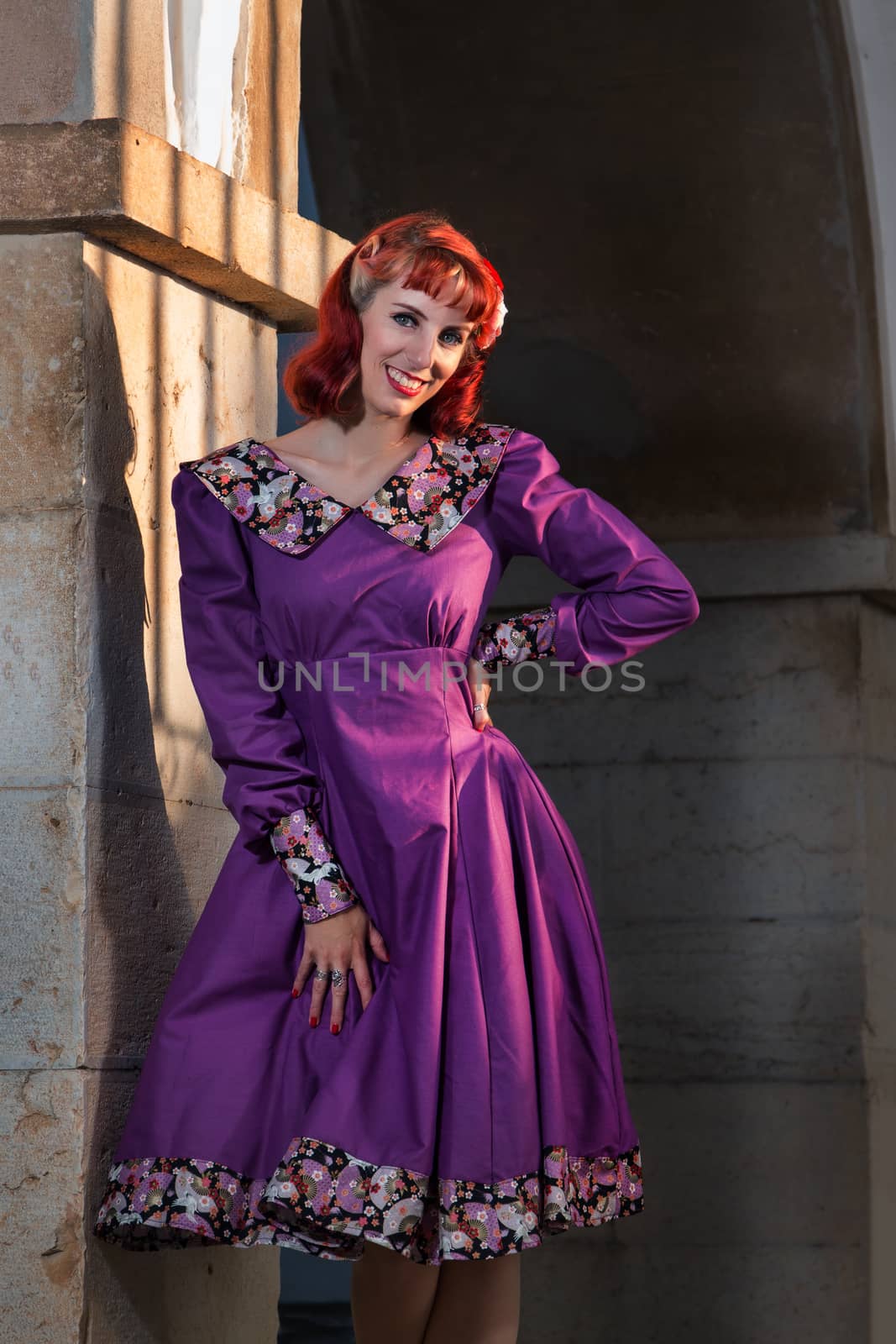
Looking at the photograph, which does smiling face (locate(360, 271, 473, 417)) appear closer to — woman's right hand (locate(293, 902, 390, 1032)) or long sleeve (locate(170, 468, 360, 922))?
long sleeve (locate(170, 468, 360, 922))

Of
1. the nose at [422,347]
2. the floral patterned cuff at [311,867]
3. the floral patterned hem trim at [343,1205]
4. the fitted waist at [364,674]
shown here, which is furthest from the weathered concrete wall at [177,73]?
the floral patterned hem trim at [343,1205]

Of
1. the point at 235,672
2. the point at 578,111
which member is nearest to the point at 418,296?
the point at 235,672

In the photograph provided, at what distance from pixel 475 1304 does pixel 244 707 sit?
2.65 ft

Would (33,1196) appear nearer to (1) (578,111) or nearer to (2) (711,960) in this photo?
(2) (711,960)

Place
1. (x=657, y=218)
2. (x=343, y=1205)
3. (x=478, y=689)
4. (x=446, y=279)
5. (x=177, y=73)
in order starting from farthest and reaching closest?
1. (x=657, y=218)
2. (x=177, y=73)
3. (x=478, y=689)
4. (x=446, y=279)
5. (x=343, y=1205)

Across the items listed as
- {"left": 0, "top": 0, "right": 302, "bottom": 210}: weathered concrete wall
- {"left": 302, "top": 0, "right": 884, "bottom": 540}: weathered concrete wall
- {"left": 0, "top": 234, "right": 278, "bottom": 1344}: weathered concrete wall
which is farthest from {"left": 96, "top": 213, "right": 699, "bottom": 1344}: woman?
{"left": 302, "top": 0, "right": 884, "bottom": 540}: weathered concrete wall

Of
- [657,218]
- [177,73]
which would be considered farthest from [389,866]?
[657,218]

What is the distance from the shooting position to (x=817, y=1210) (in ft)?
13.4

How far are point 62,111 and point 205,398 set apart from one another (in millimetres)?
464

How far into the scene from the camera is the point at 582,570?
249cm

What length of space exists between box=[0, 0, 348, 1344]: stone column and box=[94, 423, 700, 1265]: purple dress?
11 cm

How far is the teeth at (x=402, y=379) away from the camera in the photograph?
239 cm

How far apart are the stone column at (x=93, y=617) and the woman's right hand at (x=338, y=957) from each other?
31 cm

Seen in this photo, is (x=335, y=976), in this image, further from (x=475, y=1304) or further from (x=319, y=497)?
(x=319, y=497)
